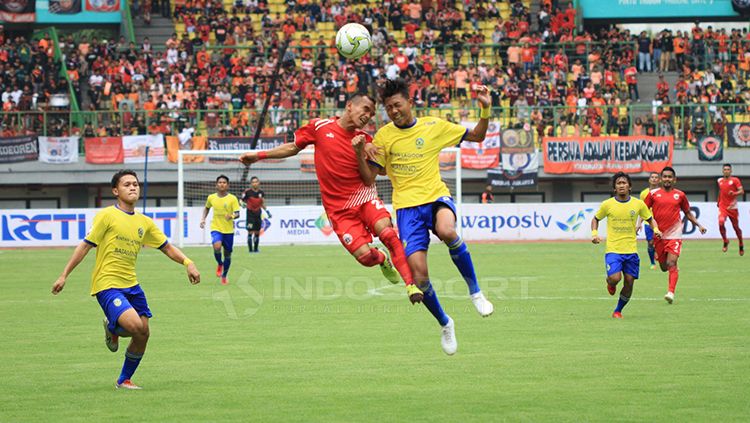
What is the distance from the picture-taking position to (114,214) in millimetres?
10109

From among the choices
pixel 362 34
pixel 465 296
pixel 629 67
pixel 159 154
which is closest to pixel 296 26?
pixel 159 154

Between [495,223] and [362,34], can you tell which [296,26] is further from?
[362,34]

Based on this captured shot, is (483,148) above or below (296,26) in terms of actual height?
below

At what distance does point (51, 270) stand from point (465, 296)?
1141 cm

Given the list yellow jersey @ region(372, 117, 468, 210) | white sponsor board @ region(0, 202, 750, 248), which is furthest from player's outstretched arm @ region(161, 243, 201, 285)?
white sponsor board @ region(0, 202, 750, 248)

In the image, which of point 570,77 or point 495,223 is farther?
point 570,77

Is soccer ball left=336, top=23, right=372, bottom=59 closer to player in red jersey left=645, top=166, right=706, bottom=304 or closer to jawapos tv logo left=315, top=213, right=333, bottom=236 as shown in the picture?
player in red jersey left=645, top=166, right=706, bottom=304

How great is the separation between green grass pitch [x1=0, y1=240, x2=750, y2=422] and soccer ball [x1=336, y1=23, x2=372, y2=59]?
129 inches

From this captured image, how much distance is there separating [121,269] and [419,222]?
9.62 feet

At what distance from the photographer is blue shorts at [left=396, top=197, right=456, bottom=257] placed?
10828 mm

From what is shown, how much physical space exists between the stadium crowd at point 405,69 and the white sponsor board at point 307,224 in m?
4.92

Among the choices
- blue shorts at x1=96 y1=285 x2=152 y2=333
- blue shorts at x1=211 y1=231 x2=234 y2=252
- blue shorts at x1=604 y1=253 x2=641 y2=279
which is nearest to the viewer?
blue shorts at x1=96 y1=285 x2=152 y2=333

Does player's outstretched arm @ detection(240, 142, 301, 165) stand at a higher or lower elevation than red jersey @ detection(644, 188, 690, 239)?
higher

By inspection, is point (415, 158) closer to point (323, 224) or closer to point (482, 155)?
point (323, 224)
